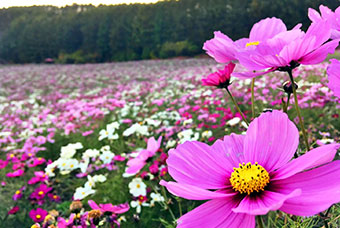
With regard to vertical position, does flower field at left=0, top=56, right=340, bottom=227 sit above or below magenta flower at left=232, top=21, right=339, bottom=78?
below

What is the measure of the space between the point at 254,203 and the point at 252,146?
82mm

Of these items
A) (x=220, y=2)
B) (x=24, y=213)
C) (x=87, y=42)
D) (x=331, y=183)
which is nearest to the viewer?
(x=331, y=183)

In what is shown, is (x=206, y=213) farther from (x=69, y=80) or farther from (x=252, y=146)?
(x=69, y=80)

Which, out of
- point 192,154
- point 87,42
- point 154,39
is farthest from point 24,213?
point 87,42

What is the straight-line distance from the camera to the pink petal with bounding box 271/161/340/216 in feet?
0.86

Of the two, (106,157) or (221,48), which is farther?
(106,157)

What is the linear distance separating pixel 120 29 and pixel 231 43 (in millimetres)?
20496

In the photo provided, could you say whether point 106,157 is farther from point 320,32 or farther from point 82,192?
point 320,32

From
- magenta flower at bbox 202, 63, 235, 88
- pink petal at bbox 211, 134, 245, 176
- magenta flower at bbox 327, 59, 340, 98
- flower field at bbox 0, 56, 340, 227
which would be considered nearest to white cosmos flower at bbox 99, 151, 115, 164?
flower field at bbox 0, 56, 340, 227

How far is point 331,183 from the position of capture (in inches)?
11.4

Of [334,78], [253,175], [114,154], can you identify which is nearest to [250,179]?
[253,175]

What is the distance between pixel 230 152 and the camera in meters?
0.40

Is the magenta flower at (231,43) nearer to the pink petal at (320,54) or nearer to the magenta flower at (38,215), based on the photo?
the pink petal at (320,54)

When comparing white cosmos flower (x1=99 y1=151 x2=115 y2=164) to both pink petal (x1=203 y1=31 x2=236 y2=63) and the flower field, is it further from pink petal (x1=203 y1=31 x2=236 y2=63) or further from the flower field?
pink petal (x1=203 y1=31 x2=236 y2=63)
